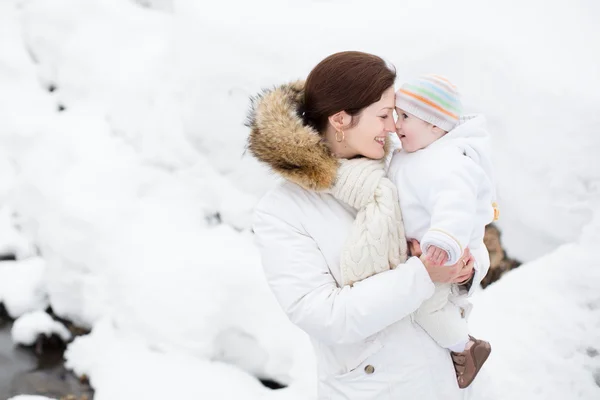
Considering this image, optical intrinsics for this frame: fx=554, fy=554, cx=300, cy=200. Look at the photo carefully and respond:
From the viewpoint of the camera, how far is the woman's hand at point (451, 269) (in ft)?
5.16

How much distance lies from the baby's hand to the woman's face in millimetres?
363

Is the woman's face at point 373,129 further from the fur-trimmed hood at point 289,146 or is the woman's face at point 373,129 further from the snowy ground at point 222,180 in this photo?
the snowy ground at point 222,180

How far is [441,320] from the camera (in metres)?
1.68

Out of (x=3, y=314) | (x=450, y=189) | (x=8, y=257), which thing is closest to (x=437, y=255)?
(x=450, y=189)

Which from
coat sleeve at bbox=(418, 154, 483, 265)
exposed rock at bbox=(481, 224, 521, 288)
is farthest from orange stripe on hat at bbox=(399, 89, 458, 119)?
exposed rock at bbox=(481, 224, 521, 288)

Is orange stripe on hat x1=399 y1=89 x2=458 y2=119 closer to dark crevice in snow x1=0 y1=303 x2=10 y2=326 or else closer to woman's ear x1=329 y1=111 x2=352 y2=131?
woman's ear x1=329 y1=111 x2=352 y2=131

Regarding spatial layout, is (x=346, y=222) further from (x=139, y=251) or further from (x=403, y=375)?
(x=139, y=251)

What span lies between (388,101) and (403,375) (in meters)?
0.84

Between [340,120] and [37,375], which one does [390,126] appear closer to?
[340,120]

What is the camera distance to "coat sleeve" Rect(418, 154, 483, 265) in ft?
4.98

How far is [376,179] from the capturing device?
1.65 m

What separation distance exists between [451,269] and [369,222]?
27 centimetres

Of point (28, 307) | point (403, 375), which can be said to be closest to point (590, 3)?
point (403, 375)

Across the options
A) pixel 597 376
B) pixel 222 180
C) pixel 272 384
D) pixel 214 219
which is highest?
pixel 597 376
